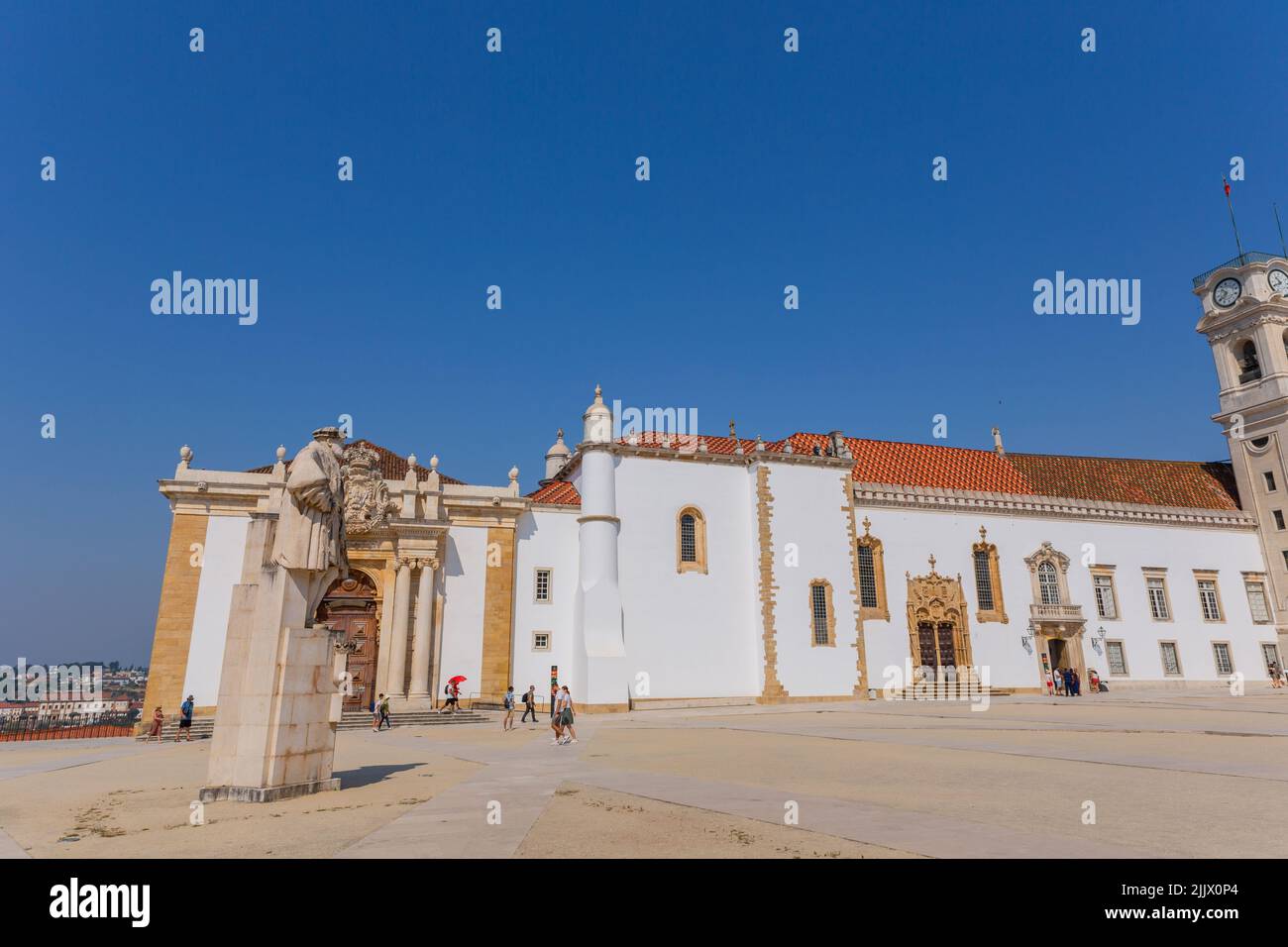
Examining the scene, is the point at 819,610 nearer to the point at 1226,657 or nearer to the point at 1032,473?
the point at 1032,473

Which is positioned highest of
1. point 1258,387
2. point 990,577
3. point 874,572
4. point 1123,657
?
point 1258,387

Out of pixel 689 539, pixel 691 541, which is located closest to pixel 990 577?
pixel 691 541

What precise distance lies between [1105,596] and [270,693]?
142 ft

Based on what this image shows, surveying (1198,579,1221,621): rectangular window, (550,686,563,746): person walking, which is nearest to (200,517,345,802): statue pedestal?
(550,686,563,746): person walking

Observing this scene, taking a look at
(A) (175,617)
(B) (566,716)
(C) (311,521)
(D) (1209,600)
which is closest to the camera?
(C) (311,521)

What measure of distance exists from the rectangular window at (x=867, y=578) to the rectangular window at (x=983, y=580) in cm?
605

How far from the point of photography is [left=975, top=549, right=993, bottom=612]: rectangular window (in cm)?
3784

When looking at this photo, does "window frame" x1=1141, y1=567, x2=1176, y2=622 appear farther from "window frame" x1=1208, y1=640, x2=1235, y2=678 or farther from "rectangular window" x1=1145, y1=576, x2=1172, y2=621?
"window frame" x1=1208, y1=640, x2=1235, y2=678

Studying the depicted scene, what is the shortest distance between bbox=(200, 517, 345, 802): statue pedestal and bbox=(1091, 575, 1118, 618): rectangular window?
41.7 metres

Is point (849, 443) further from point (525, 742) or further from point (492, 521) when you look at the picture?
point (525, 742)

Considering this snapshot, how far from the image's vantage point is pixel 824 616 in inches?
1351

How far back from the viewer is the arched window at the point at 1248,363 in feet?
147

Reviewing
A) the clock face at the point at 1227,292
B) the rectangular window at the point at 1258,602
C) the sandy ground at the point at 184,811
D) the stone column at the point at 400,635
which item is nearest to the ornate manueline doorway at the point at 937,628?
the rectangular window at the point at 1258,602

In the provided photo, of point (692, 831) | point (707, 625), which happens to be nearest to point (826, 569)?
point (707, 625)
